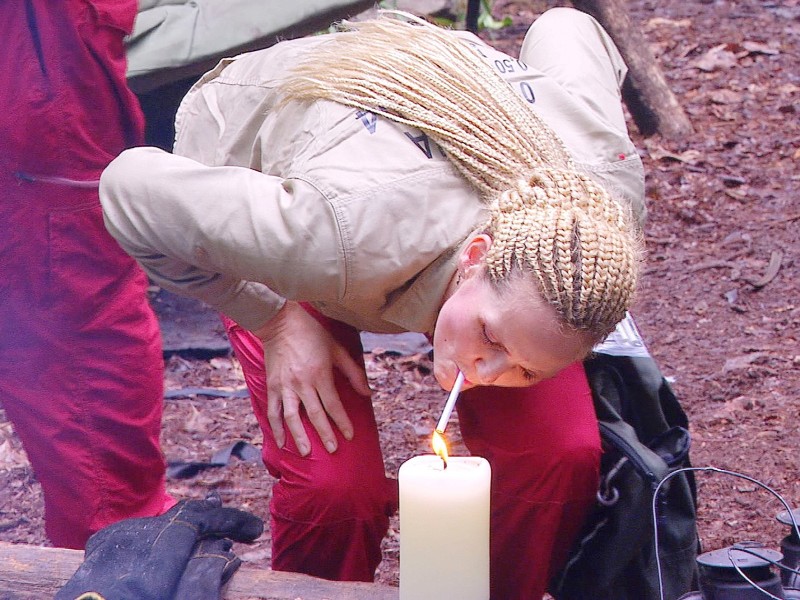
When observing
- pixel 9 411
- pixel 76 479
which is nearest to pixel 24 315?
pixel 9 411

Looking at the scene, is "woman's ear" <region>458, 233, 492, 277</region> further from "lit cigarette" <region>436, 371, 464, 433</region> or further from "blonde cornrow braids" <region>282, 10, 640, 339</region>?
"lit cigarette" <region>436, 371, 464, 433</region>

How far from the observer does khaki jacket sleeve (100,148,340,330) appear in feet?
5.44

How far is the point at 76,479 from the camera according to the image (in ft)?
7.87

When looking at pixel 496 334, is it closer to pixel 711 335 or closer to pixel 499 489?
pixel 499 489

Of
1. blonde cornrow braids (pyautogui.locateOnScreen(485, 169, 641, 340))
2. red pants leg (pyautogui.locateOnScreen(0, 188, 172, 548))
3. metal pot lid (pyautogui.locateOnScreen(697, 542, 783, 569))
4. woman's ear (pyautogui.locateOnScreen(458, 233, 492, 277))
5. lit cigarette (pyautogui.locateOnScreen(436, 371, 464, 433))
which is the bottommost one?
red pants leg (pyautogui.locateOnScreen(0, 188, 172, 548))

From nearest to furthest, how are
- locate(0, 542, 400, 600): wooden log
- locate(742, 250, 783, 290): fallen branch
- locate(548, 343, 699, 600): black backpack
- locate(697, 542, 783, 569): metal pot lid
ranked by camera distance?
locate(697, 542, 783, 569): metal pot lid, locate(0, 542, 400, 600): wooden log, locate(548, 343, 699, 600): black backpack, locate(742, 250, 783, 290): fallen branch

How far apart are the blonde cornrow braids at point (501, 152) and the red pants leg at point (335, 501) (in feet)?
1.59

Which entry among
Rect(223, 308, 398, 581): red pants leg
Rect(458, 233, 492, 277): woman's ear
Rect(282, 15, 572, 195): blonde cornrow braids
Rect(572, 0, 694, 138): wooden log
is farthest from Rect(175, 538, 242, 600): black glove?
Rect(572, 0, 694, 138): wooden log

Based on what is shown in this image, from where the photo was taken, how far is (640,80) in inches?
200

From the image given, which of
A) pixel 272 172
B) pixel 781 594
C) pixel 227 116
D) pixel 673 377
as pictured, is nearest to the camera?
pixel 781 594

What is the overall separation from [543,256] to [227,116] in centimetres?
81

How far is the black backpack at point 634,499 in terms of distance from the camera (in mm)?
1922

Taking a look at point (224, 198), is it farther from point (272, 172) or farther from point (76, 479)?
point (76, 479)

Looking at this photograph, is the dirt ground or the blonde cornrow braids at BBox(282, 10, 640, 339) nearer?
the blonde cornrow braids at BBox(282, 10, 640, 339)
